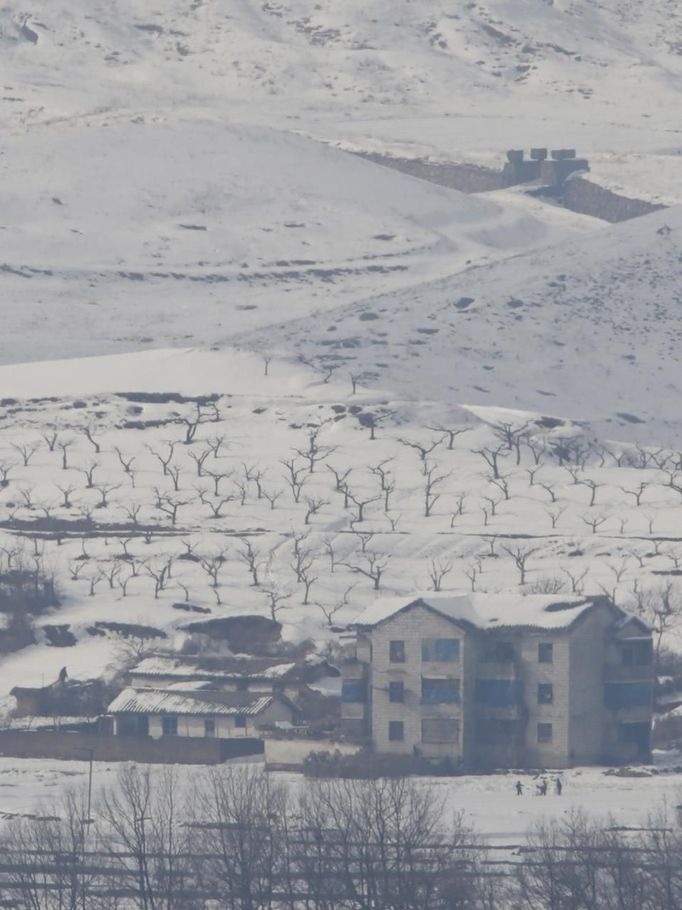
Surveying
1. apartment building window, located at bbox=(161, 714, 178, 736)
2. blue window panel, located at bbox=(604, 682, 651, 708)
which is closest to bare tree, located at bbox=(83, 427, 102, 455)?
apartment building window, located at bbox=(161, 714, 178, 736)

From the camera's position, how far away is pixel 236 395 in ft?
543

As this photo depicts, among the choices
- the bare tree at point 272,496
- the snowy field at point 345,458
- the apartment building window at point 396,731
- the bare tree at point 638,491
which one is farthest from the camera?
the bare tree at point 272,496

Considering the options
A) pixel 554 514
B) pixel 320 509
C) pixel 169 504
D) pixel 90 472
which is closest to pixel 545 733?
pixel 554 514

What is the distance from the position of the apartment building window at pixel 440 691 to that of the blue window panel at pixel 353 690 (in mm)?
2216

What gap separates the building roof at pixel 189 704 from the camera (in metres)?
107

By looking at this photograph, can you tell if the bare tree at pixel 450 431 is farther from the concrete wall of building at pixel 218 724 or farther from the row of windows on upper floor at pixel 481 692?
the row of windows on upper floor at pixel 481 692

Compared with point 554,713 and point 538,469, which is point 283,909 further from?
point 538,469

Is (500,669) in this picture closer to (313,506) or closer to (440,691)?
(440,691)

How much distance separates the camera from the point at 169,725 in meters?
107

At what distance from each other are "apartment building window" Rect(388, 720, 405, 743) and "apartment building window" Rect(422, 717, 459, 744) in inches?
25.4

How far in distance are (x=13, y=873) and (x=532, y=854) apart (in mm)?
10977

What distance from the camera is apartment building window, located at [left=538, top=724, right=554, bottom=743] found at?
103312 millimetres

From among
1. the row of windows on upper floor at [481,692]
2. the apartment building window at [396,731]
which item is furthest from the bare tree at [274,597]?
the apartment building window at [396,731]

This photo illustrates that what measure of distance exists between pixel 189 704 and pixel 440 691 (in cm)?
818
